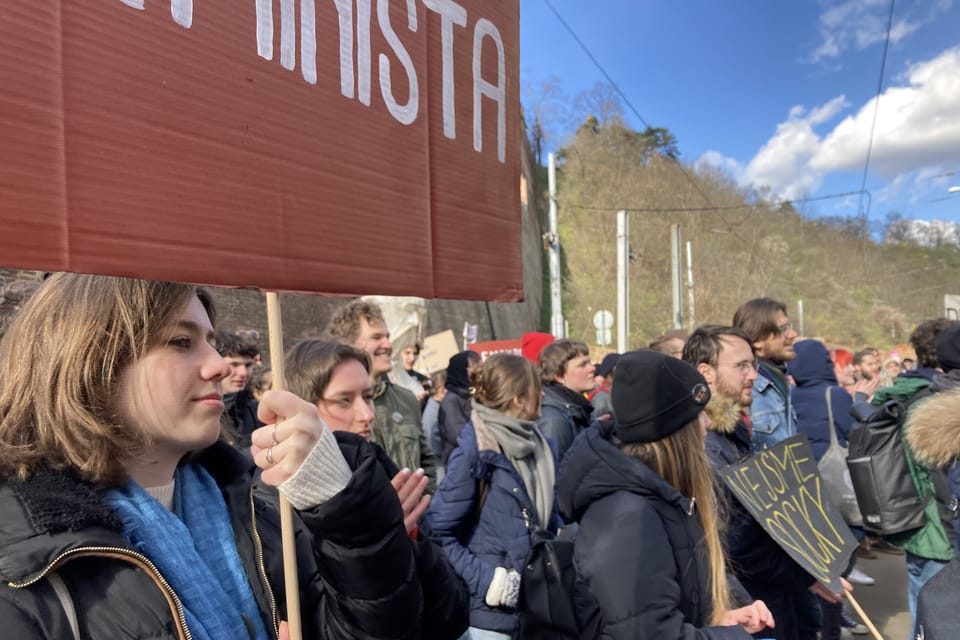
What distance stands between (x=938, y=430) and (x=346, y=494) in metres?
2.09

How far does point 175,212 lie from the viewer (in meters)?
0.96

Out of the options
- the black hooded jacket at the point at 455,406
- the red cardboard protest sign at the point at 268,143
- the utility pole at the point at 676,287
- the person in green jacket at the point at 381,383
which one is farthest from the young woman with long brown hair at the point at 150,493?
the utility pole at the point at 676,287

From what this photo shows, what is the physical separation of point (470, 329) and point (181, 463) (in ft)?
35.3

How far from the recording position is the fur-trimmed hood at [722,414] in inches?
110

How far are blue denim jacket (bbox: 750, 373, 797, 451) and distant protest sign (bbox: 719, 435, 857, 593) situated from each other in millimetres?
759

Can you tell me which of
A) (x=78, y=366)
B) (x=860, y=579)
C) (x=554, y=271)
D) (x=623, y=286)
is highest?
(x=554, y=271)

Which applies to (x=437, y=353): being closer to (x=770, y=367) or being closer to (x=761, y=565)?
(x=770, y=367)

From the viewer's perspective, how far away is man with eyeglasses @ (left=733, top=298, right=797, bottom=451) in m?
3.56

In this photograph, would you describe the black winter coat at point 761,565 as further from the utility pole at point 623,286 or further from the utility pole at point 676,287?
the utility pole at point 676,287

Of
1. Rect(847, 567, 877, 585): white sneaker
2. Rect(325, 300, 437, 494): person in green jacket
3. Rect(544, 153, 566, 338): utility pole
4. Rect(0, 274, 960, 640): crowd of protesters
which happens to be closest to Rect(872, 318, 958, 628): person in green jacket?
Rect(0, 274, 960, 640): crowd of protesters

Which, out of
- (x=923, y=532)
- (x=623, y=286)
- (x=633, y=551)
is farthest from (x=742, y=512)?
(x=623, y=286)

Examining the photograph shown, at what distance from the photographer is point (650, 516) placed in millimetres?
1807

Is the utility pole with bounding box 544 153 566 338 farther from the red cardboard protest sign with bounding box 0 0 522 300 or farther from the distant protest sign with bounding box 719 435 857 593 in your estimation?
the red cardboard protest sign with bounding box 0 0 522 300

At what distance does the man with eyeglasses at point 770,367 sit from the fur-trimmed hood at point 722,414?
2.21 ft
